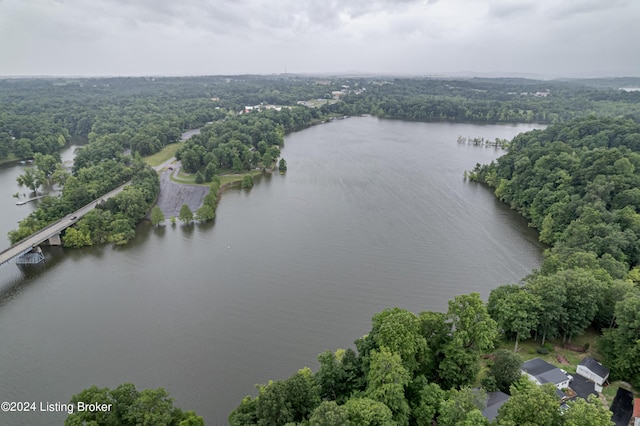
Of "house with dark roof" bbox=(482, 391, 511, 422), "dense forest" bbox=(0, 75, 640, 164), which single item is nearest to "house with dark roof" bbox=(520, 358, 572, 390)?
"house with dark roof" bbox=(482, 391, 511, 422)

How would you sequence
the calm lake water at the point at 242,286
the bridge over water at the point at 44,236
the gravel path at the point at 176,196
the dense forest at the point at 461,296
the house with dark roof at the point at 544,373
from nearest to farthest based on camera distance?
1. the dense forest at the point at 461,296
2. the house with dark roof at the point at 544,373
3. the calm lake water at the point at 242,286
4. the bridge over water at the point at 44,236
5. the gravel path at the point at 176,196

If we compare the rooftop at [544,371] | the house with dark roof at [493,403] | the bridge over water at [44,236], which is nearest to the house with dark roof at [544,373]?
the rooftop at [544,371]

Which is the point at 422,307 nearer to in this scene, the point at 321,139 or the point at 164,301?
the point at 164,301

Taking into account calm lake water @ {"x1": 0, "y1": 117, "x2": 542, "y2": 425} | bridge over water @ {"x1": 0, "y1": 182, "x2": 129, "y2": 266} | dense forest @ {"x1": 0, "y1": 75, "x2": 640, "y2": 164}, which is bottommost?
calm lake water @ {"x1": 0, "y1": 117, "x2": 542, "y2": 425}

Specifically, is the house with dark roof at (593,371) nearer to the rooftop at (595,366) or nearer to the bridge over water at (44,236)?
the rooftop at (595,366)

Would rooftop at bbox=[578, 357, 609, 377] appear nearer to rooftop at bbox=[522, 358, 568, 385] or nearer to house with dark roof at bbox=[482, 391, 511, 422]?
rooftop at bbox=[522, 358, 568, 385]
